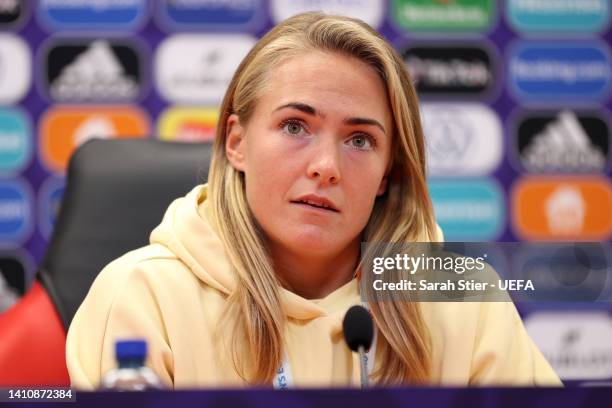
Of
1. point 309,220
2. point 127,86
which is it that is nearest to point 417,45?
point 127,86

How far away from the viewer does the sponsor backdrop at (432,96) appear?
137 inches

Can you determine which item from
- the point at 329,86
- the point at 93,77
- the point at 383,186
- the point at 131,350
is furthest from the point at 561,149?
the point at 131,350

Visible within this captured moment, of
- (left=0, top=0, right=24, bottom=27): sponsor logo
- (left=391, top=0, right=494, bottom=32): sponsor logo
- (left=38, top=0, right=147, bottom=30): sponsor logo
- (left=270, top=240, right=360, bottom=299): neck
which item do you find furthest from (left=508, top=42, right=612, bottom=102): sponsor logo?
(left=270, top=240, right=360, bottom=299): neck

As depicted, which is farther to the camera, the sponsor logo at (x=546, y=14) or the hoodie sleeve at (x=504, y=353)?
the sponsor logo at (x=546, y=14)

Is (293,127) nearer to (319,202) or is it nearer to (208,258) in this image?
(319,202)

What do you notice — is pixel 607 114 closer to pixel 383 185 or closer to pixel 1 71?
pixel 383 185

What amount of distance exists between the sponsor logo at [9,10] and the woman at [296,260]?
2132 millimetres

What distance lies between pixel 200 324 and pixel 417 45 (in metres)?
2.33

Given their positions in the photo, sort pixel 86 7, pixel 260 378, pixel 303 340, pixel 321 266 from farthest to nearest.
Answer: pixel 86 7 → pixel 321 266 → pixel 303 340 → pixel 260 378

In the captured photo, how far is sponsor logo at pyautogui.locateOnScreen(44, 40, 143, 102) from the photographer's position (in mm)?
3473

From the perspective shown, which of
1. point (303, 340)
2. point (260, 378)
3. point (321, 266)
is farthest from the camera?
point (321, 266)

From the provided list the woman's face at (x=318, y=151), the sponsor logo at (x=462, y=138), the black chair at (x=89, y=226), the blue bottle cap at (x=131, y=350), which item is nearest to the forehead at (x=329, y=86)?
the woman's face at (x=318, y=151)

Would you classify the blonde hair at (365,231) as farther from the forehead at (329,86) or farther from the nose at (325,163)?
the nose at (325,163)

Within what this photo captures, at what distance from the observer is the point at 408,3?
361cm
